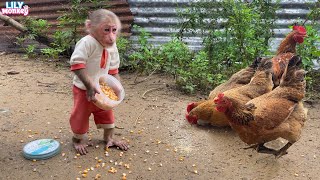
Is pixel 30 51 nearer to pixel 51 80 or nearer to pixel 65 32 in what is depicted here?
pixel 65 32

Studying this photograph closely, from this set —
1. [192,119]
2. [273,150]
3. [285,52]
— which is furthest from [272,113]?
[285,52]

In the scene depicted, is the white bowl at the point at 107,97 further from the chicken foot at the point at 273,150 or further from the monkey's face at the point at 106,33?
the chicken foot at the point at 273,150

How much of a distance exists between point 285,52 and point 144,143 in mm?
2303

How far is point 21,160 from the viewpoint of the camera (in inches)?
154

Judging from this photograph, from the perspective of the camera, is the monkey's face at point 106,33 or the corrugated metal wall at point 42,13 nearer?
the monkey's face at point 106,33

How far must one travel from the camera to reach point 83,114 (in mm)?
3977

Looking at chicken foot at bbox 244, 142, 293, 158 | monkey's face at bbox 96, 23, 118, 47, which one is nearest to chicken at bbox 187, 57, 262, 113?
chicken foot at bbox 244, 142, 293, 158

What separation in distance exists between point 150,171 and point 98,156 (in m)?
0.60

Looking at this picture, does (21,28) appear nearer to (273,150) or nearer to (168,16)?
(168,16)

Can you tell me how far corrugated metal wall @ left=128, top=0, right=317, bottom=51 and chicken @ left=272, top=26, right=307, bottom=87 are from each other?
1871 millimetres

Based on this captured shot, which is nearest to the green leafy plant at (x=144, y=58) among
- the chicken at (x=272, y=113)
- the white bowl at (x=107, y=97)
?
the white bowl at (x=107, y=97)

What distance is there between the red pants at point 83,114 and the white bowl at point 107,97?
0.80 feet

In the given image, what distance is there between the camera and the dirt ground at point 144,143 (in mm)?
3863

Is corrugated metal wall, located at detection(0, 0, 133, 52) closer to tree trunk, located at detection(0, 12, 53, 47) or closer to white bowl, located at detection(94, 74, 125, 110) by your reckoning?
tree trunk, located at detection(0, 12, 53, 47)
